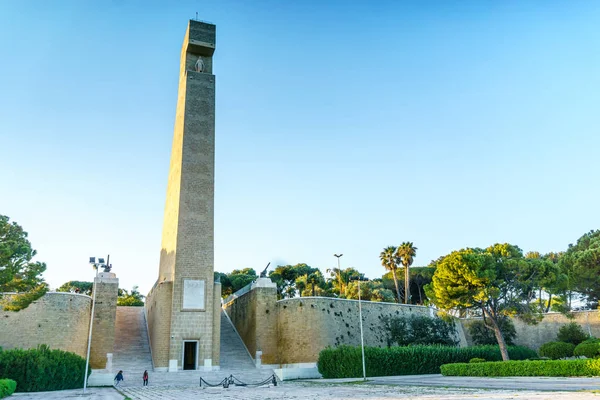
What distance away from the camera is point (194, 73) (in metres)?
36.4

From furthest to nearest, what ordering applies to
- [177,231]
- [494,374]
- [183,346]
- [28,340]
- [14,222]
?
[177,231]
[183,346]
[28,340]
[494,374]
[14,222]

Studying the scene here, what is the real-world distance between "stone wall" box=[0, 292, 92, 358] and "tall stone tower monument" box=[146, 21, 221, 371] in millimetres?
4520

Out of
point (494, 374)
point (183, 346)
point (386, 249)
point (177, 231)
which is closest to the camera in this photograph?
point (494, 374)

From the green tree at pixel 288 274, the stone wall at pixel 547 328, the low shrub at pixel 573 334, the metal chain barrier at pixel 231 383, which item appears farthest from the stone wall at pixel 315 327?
the green tree at pixel 288 274

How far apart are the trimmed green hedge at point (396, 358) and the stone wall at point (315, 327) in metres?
2.54

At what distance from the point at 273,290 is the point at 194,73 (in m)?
17.2

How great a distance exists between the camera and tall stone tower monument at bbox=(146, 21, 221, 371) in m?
29.8

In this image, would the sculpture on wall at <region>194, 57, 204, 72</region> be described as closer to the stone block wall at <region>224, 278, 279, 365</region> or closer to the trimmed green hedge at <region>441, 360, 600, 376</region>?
the stone block wall at <region>224, 278, 279, 365</region>

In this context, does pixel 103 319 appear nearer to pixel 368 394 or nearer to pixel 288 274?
pixel 368 394

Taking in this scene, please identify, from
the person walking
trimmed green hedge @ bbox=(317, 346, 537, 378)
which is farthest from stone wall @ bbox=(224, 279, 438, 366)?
the person walking

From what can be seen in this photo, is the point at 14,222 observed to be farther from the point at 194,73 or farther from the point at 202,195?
the point at 194,73

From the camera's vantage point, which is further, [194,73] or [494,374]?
[194,73]

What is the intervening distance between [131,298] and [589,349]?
4682 cm

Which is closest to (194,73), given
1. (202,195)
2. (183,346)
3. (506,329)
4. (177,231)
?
(202,195)
